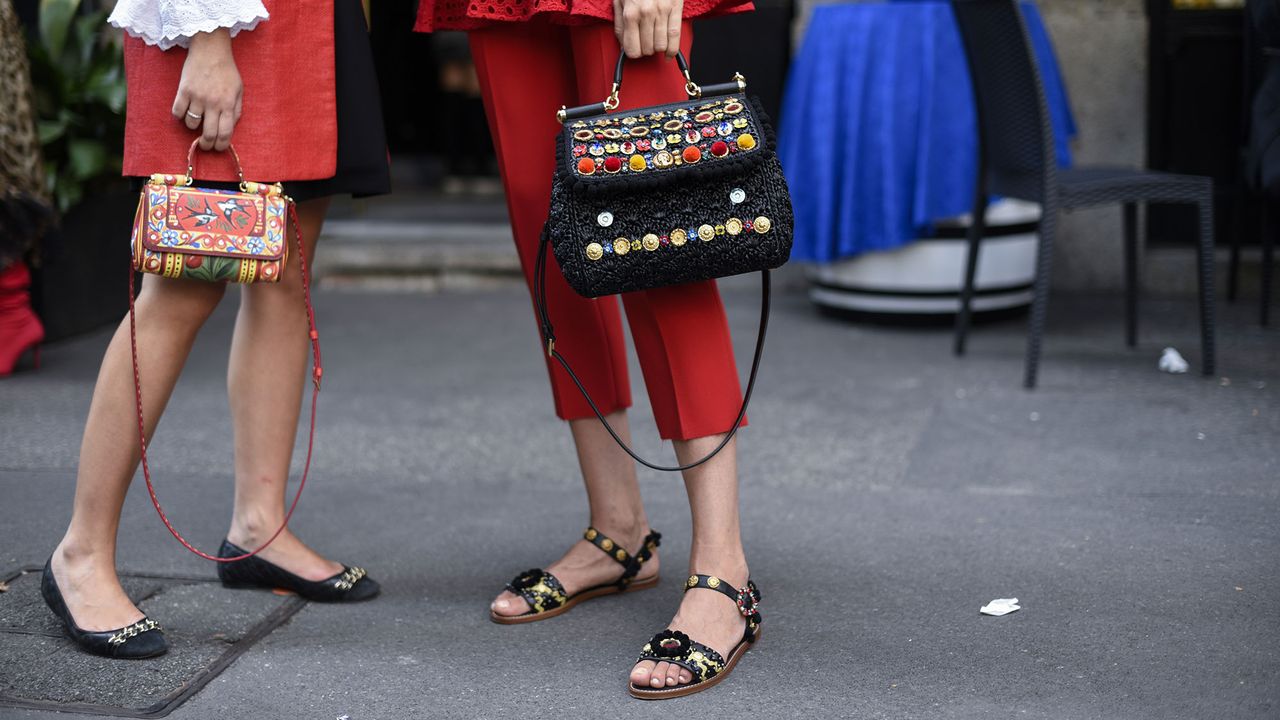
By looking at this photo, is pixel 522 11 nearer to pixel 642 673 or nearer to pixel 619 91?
pixel 619 91

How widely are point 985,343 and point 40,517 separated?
3096 mm

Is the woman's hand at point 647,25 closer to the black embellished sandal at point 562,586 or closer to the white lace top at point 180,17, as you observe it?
the white lace top at point 180,17

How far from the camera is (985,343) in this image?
4.57 m

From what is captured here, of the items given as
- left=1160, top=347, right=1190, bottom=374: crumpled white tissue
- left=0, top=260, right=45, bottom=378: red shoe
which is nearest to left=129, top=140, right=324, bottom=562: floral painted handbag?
left=0, top=260, right=45, bottom=378: red shoe

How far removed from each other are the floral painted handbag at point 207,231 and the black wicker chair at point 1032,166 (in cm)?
246

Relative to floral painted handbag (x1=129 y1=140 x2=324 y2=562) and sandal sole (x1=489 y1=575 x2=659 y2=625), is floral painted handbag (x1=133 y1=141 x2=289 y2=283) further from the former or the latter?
sandal sole (x1=489 y1=575 x2=659 y2=625)

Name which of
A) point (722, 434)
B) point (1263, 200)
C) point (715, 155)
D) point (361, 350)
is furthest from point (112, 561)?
point (1263, 200)

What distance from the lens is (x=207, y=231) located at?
6.77 ft

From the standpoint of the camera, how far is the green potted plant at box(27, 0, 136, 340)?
14.6 ft

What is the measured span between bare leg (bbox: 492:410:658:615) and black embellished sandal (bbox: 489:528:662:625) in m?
0.01

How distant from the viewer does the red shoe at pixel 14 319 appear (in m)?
4.12

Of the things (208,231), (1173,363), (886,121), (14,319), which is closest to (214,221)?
(208,231)

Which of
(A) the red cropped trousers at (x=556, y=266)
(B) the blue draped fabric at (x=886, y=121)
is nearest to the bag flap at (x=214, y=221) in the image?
(A) the red cropped trousers at (x=556, y=266)

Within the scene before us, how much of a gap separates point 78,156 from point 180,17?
2720 millimetres
